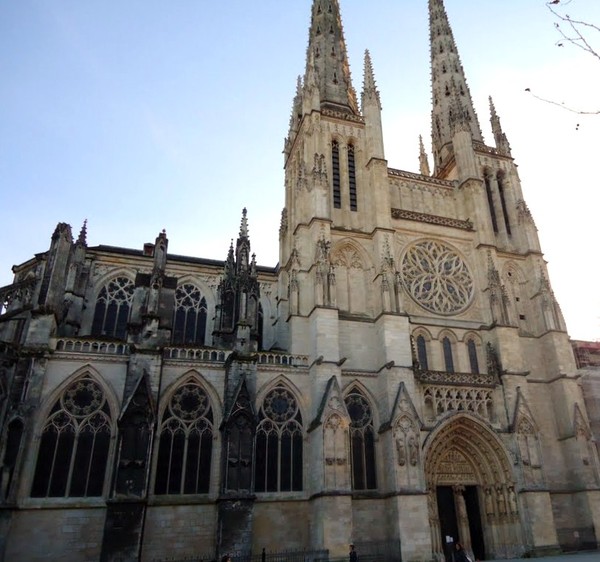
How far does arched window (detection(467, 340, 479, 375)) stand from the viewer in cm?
2188

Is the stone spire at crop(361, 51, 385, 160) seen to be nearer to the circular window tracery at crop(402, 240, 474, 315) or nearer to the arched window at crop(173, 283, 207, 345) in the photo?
the circular window tracery at crop(402, 240, 474, 315)

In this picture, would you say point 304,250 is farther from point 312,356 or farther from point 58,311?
point 58,311

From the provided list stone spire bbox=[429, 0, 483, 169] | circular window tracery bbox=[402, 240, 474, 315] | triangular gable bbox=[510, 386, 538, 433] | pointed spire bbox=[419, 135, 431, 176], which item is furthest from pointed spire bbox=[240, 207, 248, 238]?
pointed spire bbox=[419, 135, 431, 176]

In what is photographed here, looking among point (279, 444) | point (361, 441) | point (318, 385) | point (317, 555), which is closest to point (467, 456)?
point (361, 441)

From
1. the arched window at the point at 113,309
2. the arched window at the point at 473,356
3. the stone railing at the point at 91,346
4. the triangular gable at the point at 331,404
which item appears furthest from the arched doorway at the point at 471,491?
the arched window at the point at 113,309

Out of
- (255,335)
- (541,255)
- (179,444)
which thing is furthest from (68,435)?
(541,255)

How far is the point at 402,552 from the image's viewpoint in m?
16.4

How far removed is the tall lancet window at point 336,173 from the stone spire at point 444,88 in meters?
7.41

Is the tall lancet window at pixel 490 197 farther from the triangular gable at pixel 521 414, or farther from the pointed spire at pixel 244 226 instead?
the pointed spire at pixel 244 226

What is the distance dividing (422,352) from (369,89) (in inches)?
570

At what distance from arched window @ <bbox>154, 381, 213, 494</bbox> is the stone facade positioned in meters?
0.06

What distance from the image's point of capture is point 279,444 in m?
18.1

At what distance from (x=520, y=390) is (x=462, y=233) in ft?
26.3

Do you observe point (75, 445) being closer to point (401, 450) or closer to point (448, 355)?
point (401, 450)
